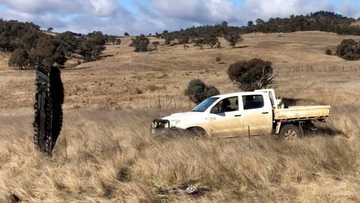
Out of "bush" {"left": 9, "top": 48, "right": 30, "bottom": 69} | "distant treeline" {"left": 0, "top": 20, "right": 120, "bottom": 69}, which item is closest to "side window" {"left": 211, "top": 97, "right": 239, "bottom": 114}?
"distant treeline" {"left": 0, "top": 20, "right": 120, "bottom": 69}

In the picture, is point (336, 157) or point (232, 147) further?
point (232, 147)

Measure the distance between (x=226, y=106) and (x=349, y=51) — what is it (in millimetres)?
87159

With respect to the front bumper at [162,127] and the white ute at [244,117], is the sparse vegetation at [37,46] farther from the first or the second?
the front bumper at [162,127]

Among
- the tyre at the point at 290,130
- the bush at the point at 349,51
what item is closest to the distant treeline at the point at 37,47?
the bush at the point at 349,51

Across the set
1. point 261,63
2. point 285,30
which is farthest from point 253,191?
point 285,30

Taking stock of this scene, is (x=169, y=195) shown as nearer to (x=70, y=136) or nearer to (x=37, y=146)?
(x=37, y=146)

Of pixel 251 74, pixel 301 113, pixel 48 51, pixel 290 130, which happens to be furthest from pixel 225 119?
pixel 48 51

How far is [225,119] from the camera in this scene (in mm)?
16484

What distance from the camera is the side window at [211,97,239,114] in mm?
16688

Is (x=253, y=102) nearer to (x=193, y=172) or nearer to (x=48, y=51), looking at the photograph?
(x=193, y=172)

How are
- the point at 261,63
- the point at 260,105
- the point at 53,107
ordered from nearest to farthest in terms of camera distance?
the point at 53,107 < the point at 260,105 < the point at 261,63

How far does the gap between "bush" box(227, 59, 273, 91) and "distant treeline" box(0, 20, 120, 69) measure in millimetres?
39860

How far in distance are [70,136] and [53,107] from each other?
7.27 feet

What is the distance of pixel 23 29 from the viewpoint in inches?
5723
